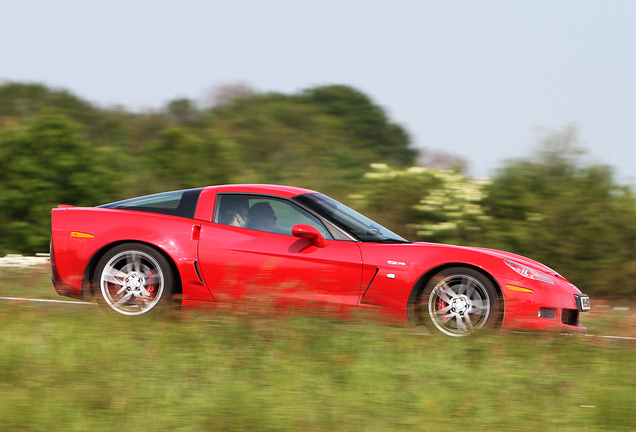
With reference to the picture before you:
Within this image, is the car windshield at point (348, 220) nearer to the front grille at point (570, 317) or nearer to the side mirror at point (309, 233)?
the side mirror at point (309, 233)

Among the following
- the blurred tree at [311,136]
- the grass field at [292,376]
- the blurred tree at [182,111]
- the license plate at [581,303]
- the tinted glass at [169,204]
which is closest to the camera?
the grass field at [292,376]

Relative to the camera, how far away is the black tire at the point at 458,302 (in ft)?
16.9

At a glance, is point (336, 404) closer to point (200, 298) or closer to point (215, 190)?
point (200, 298)

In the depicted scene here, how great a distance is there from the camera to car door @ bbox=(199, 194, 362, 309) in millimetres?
5137

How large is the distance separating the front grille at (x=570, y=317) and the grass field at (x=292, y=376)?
0.21 metres

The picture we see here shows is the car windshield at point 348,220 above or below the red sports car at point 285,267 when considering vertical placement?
above

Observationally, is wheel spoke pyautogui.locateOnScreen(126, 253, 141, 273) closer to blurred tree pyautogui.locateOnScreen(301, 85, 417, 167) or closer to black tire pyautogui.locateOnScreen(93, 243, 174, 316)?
black tire pyautogui.locateOnScreen(93, 243, 174, 316)

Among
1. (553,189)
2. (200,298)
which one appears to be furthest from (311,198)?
(553,189)

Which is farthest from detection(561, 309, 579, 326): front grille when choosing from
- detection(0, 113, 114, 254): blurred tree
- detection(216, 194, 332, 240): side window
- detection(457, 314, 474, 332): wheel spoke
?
detection(0, 113, 114, 254): blurred tree

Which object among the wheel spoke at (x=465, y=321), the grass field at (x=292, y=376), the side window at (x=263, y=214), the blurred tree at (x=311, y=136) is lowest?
the grass field at (x=292, y=376)

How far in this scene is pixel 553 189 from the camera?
35.8 feet

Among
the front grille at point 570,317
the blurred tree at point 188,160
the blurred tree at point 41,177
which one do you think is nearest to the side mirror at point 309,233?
the front grille at point 570,317

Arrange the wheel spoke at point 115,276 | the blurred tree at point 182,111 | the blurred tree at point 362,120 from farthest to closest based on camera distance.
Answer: the blurred tree at point 362,120 < the blurred tree at point 182,111 < the wheel spoke at point 115,276

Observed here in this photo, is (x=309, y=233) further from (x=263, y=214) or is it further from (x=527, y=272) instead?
(x=527, y=272)
